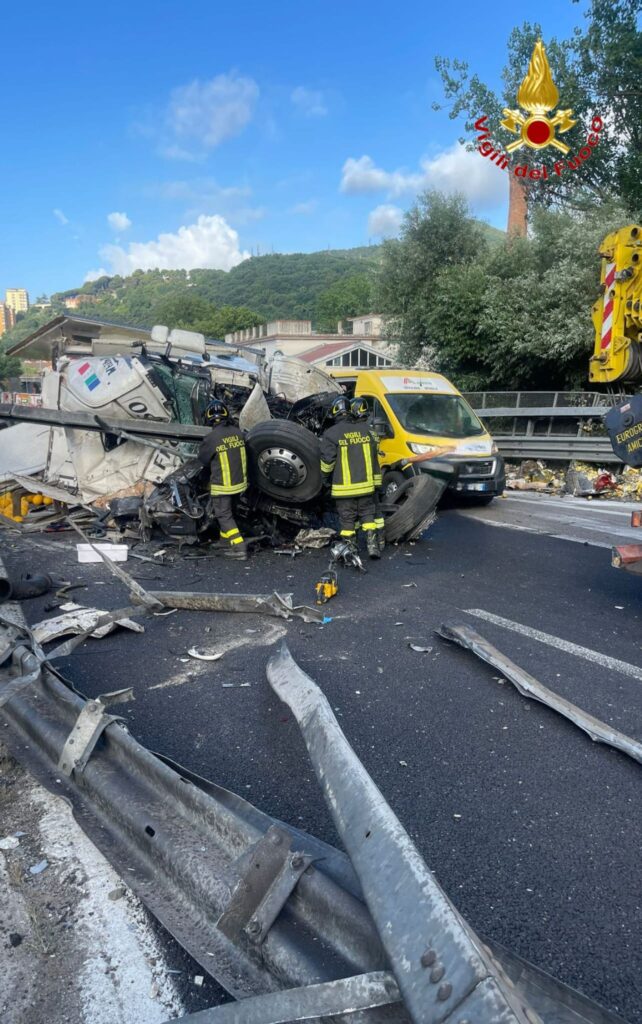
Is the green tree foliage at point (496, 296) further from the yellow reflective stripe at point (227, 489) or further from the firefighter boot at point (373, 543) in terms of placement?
the yellow reflective stripe at point (227, 489)

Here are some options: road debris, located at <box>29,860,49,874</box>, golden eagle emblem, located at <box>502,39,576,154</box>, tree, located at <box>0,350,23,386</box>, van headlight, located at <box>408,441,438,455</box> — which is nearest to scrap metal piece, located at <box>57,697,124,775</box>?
road debris, located at <box>29,860,49,874</box>

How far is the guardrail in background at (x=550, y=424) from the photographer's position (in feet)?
41.2

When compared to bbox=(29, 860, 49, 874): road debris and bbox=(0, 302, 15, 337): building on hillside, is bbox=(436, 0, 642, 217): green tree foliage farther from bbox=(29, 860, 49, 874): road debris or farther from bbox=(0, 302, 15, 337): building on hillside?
bbox=(0, 302, 15, 337): building on hillside

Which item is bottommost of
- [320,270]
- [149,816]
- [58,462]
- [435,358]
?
[149,816]

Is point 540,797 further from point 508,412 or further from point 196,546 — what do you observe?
point 508,412

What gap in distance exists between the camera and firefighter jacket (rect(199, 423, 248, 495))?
6.96m

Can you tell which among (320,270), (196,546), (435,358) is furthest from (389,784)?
(320,270)

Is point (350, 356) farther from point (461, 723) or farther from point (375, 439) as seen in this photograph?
point (461, 723)

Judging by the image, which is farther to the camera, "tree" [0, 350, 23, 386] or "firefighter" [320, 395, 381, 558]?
"tree" [0, 350, 23, 386]

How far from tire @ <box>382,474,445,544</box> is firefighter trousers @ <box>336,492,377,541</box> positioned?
530mm

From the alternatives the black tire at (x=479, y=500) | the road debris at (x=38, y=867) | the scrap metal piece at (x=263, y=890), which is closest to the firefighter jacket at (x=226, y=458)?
the black tire at (x=479, y=500)

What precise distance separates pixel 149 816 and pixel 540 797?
166 cm

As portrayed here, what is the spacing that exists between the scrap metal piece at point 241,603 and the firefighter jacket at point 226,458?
201 cm

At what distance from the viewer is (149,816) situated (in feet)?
7.50
